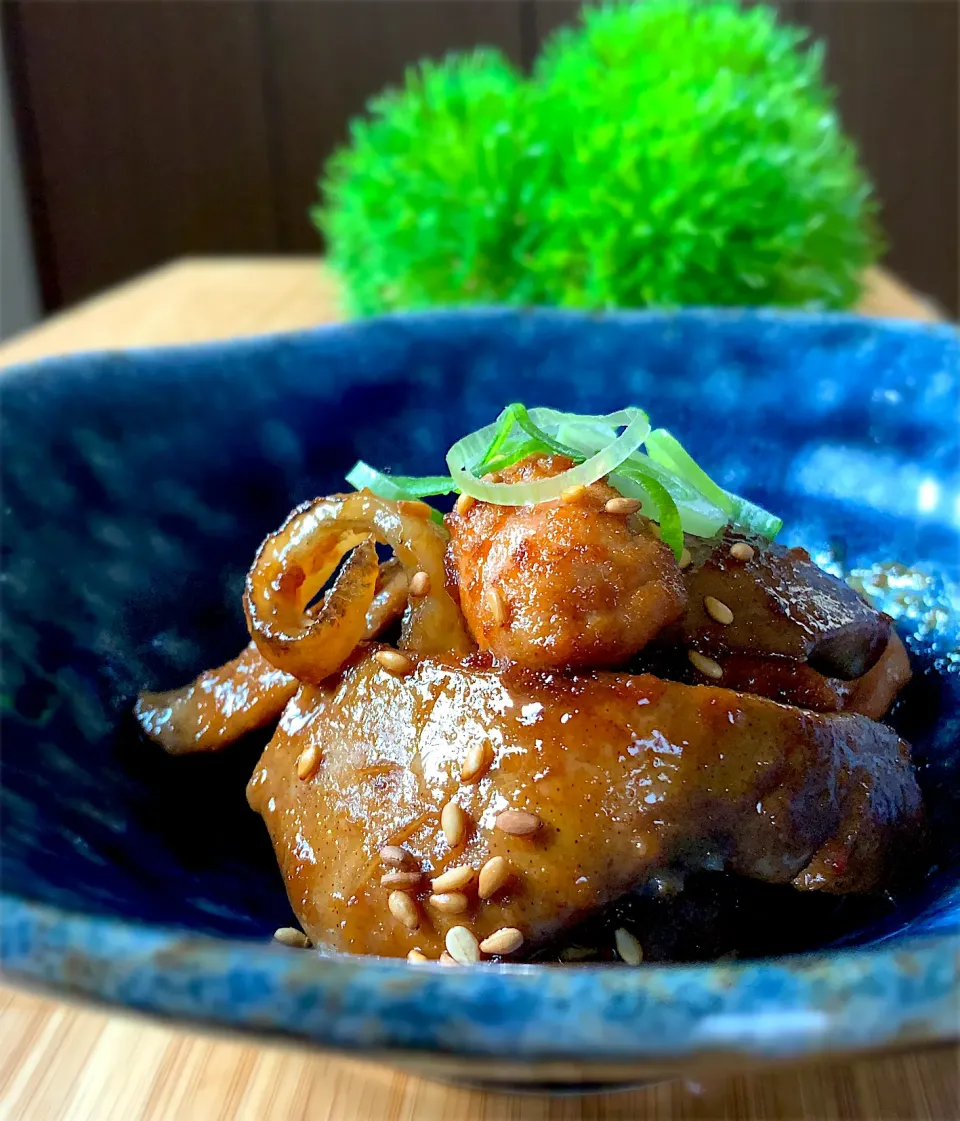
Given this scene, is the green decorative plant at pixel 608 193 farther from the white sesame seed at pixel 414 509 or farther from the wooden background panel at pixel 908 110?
the wooden background panel at pixel 908 110

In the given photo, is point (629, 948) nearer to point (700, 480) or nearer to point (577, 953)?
point (577, 953)

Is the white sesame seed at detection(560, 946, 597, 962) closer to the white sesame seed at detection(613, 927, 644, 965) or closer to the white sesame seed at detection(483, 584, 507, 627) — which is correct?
the white sesame seed at detection(613, 927, 644, 965)

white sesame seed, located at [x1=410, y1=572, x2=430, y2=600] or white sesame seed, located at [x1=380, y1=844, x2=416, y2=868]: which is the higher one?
white sesame seed, located at [x1=410, y1=572, x2=430, y2=600]

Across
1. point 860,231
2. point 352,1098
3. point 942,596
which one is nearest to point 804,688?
point 942,596

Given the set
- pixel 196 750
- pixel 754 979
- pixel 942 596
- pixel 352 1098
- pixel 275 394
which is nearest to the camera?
pixel 754 979

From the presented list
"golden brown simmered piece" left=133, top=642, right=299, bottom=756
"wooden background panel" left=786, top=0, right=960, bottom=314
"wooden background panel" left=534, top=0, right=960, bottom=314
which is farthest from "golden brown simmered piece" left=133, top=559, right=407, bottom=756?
"wooden background panel" left=786, top=0, right=960, bottom=314

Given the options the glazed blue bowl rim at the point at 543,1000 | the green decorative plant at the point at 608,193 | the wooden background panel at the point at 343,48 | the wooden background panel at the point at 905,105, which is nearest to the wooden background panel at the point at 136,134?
the wooden background panel at the point at 343,48

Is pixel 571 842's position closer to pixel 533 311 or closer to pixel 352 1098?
pixel 352 1098

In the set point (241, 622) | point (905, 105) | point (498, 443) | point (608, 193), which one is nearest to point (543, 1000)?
point (498, 443)
